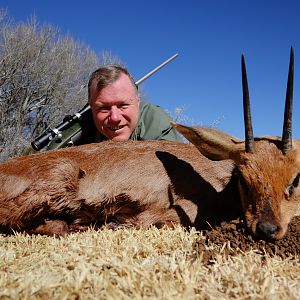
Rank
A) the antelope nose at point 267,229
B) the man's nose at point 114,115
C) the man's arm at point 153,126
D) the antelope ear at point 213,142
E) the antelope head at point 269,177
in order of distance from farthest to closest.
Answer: the man's arm at point 153,126
the man's nose at point 114,115
the antelope ear at point 213,142
the antelope head at point 269,177
the antelope nose at point 267,229

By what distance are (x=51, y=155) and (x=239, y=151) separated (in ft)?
7.99

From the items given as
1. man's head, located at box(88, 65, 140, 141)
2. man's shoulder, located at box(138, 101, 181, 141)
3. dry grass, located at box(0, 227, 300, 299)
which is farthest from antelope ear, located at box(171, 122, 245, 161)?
man's shoulder, located at box(138, 101, 181, 141)

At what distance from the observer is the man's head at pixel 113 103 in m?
6.64

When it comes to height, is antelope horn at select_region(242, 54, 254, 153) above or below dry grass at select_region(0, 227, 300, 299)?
above

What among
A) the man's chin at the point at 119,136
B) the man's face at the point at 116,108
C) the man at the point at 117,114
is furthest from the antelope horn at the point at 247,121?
the man's chin at the point at 119,136

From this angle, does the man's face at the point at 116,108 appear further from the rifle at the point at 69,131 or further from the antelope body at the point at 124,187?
the antelope body at the point at 124,187

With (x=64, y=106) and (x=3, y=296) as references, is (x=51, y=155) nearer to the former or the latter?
(x=3, y=296)

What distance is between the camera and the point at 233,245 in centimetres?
346

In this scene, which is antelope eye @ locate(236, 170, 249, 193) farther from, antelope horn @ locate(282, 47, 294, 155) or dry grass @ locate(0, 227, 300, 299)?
dry grass @ locate(0, 227, 300, 299)

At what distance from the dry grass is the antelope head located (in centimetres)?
49

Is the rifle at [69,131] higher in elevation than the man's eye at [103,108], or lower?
lower

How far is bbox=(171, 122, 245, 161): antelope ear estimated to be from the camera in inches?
185

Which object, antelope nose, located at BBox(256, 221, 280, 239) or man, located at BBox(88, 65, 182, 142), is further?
man, located at BBox(88, 65, 182, 142)

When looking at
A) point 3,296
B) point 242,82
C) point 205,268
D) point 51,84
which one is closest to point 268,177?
point 242,82
